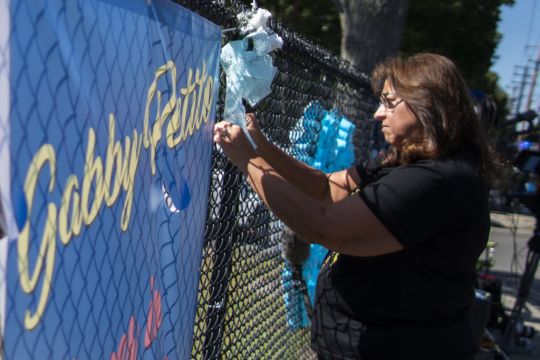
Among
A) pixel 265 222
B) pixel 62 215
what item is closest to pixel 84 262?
pixel 62 215

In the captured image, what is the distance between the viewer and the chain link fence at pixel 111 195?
3.90ft

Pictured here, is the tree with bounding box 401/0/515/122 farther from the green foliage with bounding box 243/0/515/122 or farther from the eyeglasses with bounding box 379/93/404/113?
the eyeglasses with bounding box 379/93/404/113

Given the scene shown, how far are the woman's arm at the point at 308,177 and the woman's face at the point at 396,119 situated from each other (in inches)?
15.3

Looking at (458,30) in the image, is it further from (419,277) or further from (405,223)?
(405,223)

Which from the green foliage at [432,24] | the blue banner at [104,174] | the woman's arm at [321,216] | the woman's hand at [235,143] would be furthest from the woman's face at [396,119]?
the green foliage at [432,24]

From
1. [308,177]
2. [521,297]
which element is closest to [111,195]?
[308,177]

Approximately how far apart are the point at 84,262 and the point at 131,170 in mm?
268

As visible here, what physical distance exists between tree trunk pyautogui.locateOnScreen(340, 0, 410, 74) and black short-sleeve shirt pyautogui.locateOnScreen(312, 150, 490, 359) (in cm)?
434

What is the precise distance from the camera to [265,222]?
3182mm

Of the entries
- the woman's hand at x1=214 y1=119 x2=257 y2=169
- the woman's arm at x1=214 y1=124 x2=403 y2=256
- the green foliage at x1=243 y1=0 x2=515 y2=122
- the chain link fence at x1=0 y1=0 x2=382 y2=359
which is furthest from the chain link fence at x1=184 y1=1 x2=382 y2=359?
the green foliage at x1=243 y1=0 x2=515 y2=122

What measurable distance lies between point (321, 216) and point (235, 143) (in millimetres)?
334

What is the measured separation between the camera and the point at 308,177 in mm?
2779

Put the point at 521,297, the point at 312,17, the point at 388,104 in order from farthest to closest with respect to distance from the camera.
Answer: the point at 312,17 → the point at 521,297 → the point at 388,104

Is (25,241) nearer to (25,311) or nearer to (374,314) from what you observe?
(25,311)
